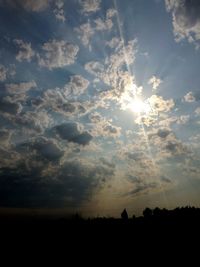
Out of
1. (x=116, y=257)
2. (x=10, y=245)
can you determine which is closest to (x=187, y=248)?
(x=116, y=257)

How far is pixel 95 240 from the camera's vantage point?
44.5 metres

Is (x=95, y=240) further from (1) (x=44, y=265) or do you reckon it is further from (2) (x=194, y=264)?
(2) (x=194, y=264)

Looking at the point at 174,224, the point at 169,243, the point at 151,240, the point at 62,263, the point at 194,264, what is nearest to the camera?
the point at 194,264

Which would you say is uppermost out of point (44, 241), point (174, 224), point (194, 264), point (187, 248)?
point (174, 224)

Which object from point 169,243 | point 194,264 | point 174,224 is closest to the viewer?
point 194,264

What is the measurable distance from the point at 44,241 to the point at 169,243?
70.8ft

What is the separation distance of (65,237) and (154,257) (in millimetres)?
20883

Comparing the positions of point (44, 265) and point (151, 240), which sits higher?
point (151, 240)

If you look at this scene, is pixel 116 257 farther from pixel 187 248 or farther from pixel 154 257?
pixel 187 248

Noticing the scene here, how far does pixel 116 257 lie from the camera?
1316 inches

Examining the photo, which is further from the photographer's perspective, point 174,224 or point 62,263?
point 174,224

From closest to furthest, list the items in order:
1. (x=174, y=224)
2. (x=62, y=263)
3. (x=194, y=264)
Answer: (x=194, y=264), (x=62, y=263), (x=174, y=224)

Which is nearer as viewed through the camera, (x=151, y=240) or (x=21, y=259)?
(x=21, y=259)

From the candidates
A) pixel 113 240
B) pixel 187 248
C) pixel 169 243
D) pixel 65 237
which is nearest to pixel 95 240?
pixel 113 240
